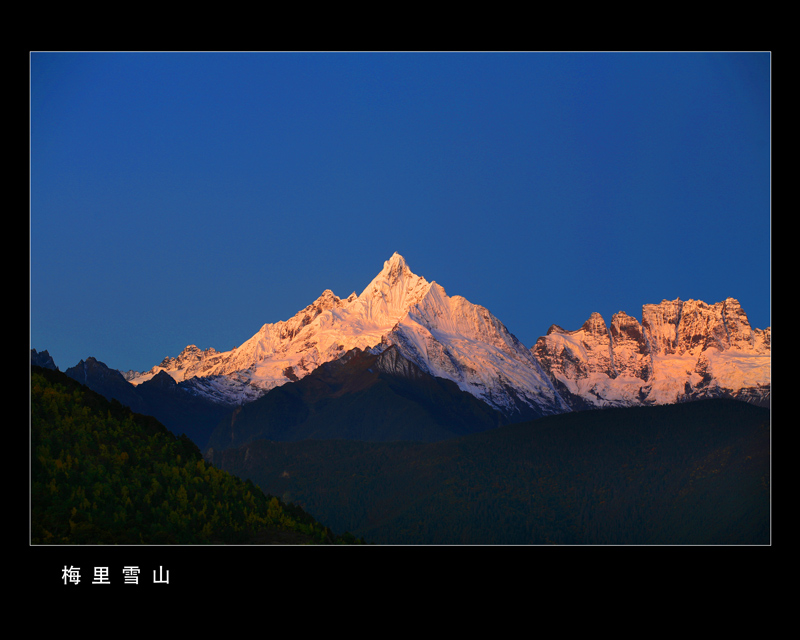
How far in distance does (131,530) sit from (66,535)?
13.2 feet

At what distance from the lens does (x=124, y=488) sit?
6481cm

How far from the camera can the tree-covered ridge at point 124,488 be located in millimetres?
62406

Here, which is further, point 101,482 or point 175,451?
point 175,451

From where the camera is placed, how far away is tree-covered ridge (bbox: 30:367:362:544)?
6241 centimetres

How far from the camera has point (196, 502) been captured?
68.8m
